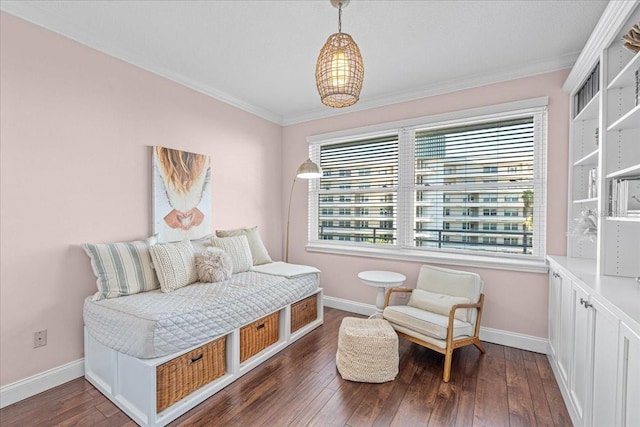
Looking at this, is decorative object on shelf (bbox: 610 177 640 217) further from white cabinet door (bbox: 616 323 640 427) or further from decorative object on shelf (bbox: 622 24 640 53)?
white cabinet door (bbox: 616 323 640 427)

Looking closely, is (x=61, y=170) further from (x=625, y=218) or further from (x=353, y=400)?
(x=625, y=218)

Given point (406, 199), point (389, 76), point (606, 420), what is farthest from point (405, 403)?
point (389, 76)

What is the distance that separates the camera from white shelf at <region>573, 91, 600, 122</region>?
2.04 m

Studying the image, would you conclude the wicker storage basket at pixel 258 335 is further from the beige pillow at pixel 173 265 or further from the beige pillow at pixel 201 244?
the beige pillow at pixel 201 244

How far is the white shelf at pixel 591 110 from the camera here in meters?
2.04

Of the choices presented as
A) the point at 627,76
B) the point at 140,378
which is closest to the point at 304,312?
the point at 140,378

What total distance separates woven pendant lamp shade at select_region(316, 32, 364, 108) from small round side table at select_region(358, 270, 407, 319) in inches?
75.1

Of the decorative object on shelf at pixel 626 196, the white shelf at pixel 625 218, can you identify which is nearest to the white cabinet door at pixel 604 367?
the white shelf at pixel 625 218

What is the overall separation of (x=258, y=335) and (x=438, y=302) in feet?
5.21

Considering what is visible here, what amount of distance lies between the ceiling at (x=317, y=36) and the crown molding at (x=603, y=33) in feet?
0.86

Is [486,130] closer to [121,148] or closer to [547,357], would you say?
[547,357]

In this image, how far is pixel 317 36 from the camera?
228 centimetres

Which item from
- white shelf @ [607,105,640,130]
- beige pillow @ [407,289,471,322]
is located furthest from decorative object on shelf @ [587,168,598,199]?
beige pillow @ [407,289,471,322]

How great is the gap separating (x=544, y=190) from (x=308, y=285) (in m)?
2.41
